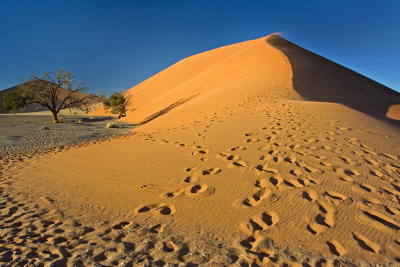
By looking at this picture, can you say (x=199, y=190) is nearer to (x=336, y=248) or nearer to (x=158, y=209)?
(x=158, y=209)

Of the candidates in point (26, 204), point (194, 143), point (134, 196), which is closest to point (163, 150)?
point (194, 143)

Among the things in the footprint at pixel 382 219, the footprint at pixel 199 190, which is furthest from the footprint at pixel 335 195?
the footprint at pixel 199 190

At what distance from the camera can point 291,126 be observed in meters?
6.83

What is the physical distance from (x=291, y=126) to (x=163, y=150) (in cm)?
380

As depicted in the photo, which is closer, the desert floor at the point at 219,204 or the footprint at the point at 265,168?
the desert floor at the point at 219,204

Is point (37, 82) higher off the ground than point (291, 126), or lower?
higher

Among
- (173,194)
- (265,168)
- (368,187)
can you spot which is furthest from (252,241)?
(368,187)

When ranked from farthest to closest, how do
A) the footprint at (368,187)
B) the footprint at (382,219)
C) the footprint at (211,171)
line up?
the footprint at (211,171) < the footprint at (368,187) < the footprint at (382,219)

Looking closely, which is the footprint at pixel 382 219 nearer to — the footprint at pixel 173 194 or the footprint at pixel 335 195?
the footprint at pixel 335 195

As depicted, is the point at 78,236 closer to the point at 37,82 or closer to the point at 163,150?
the point at 163,150

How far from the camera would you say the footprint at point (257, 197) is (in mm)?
3371

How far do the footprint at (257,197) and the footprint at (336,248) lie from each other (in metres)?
1.01

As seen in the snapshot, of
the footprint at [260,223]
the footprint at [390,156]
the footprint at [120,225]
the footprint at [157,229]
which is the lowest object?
the footprint at [260,223]

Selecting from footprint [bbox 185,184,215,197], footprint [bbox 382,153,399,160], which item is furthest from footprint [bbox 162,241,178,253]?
footprint [bbox 382,153,399,160]
